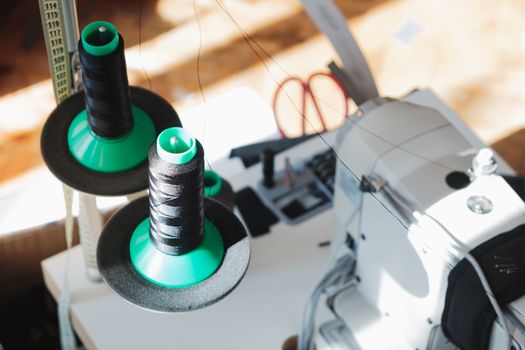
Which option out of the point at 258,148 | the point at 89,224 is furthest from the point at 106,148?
the point at 258,148

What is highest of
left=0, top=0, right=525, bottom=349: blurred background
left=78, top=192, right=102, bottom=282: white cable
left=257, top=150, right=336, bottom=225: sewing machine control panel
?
left=78, top=192, right=102, bottom=282: white cable

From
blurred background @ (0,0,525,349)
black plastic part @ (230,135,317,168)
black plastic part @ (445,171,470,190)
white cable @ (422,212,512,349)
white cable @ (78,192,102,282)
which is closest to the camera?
white cable @ (422,212,512,349)

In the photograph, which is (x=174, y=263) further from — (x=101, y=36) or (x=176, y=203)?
(x=101, y=36)

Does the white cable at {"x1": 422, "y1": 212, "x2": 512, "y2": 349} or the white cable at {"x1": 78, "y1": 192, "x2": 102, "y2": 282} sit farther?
the white cable at {"x1": 78, "y1": 192, "x2": 102, "y2": 282}

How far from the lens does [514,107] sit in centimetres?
263

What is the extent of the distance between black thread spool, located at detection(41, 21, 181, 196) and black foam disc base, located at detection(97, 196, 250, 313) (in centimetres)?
4

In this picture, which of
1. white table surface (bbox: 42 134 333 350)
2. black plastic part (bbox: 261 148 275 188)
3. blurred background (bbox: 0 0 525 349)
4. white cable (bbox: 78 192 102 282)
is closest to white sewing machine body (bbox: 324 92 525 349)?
white table surface (bbox: 42 134 333 350)

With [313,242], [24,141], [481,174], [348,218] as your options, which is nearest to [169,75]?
[24,141]

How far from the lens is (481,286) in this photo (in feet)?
3.54

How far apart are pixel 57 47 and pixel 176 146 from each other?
38 cm

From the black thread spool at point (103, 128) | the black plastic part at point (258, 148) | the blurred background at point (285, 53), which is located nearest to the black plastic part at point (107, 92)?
the black thread spool at point (103, 128)

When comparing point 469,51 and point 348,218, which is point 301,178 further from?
point 469,51

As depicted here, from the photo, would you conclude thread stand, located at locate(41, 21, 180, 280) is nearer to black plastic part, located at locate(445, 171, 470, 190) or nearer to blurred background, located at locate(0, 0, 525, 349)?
black plastic part, located at locate(445, 171, 470, 190)

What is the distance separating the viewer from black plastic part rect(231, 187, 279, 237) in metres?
1.61
